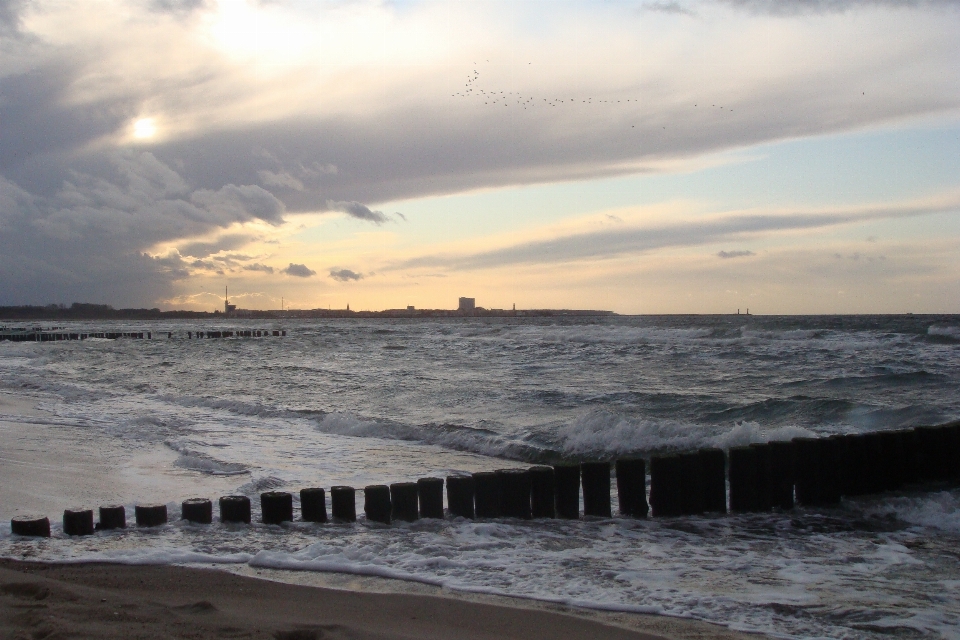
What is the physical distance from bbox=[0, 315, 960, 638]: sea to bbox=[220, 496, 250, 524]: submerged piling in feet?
0.47

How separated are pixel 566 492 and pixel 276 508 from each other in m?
3.01

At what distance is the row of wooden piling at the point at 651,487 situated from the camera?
7.46 metres

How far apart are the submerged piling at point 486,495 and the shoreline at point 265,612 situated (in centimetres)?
224

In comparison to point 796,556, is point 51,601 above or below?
above

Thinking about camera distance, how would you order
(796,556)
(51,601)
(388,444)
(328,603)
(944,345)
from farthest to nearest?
(944,345)
(388,444)
(796,556)
(328,603)
(51,601)

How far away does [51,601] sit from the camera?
486cm

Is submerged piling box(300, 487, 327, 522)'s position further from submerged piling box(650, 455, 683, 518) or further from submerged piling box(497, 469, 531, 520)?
submerged piling box(650, 455, 683, 518)

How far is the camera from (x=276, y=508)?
747 cm

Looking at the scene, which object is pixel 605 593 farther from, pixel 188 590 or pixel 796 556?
pixel 188 590

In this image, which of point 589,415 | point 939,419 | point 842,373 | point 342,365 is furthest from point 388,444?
point 342,365

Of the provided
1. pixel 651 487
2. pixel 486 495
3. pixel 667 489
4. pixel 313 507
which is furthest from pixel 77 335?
pixel 667 489

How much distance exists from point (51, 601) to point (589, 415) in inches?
433

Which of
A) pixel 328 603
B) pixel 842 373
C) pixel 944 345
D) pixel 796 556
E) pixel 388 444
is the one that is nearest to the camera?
pixel 328 603

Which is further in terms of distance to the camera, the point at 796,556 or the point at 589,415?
the point at 589,415
